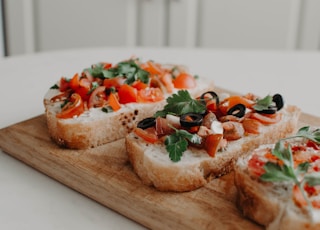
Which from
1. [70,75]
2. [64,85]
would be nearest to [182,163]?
[64,85]

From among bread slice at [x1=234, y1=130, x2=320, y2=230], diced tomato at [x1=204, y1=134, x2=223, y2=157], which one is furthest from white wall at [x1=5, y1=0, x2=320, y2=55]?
bread slice at [x1=234, y1=130, x2=320, y2=230]

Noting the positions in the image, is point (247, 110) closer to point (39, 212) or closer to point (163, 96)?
point (163, 96)

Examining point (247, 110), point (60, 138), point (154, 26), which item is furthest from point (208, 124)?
point (154, 26)

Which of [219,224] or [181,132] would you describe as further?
[181,132]

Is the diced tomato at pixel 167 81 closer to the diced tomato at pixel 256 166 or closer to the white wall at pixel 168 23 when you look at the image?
the diced tomato at pixel 256 166

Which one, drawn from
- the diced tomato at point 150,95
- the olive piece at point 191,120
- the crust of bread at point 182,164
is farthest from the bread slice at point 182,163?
the diced tomato at point 150,95
